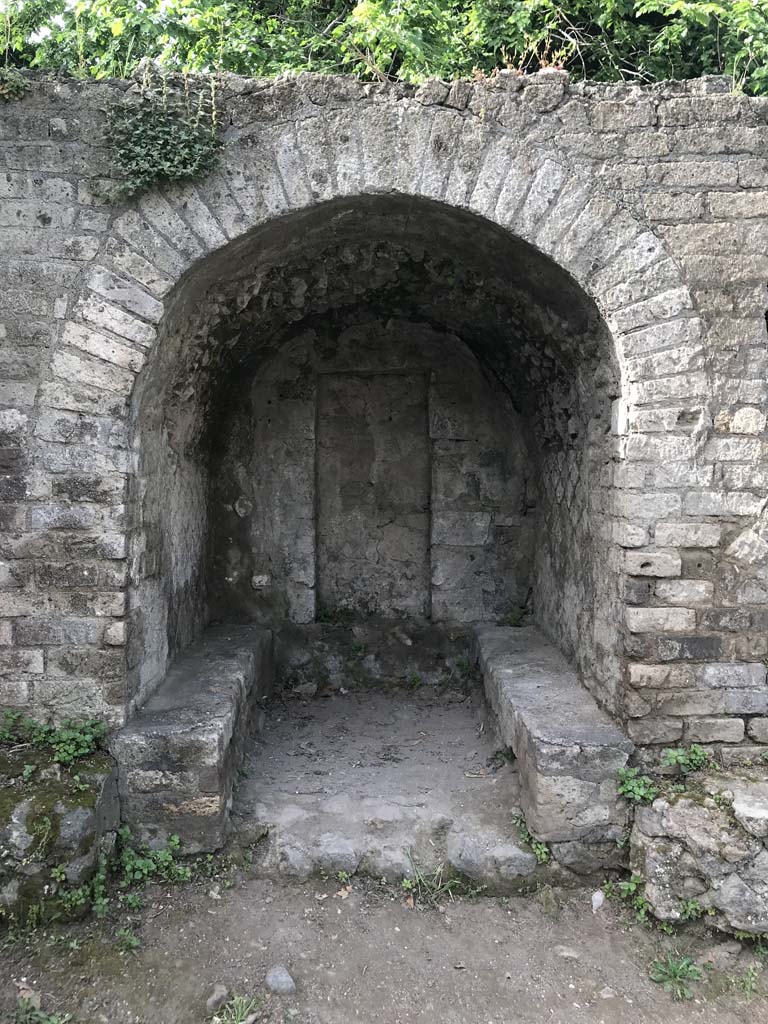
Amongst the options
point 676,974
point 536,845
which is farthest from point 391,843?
point 676,974

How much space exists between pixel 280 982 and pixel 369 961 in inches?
14.3

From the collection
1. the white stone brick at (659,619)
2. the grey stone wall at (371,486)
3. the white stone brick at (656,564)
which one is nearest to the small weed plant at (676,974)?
the white stone brick at (659,619)

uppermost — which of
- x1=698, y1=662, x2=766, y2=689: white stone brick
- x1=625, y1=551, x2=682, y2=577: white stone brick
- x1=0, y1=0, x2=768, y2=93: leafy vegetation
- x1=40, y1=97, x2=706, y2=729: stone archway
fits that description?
x1=0, y1=0, x2=768, y2=93: leafy vegetation

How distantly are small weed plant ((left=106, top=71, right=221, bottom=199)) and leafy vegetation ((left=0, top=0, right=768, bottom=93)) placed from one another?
455cm

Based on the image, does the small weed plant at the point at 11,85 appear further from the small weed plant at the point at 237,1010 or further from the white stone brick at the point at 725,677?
the white stone brick at the point at 725,677

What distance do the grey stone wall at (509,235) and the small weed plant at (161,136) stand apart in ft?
0.26

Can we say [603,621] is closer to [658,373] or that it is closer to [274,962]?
[658,373]

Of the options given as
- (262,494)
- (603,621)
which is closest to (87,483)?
(262,494)

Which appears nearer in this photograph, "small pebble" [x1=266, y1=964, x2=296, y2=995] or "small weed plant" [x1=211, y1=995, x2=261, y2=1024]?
"small weed plant" [x1=211, y1=995, x2=261, y2=1024]

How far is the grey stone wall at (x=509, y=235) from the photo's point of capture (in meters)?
3.16

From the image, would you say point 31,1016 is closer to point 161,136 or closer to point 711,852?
point 711,852

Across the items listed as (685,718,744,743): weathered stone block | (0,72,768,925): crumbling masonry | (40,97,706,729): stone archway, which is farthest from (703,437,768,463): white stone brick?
(685,718,744,743): weathered stone block

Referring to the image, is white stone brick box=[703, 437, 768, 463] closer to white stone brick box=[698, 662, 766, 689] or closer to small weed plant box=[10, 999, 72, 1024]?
white stone brick box=[698, 662, 766, 689]

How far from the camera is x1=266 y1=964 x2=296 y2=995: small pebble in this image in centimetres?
266
